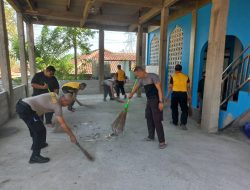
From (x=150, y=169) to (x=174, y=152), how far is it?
0.71 m

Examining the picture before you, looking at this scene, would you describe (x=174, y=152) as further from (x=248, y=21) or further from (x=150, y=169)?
(x=248, y=21)

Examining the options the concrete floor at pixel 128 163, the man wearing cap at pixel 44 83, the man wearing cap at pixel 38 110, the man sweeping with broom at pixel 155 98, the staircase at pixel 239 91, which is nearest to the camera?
the concrete floor at pixel 128 163

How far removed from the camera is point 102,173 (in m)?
2.62

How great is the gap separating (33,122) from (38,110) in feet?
0.59

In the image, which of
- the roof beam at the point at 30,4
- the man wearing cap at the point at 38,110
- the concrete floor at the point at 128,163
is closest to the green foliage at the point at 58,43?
the roof beam at the point at 30,4

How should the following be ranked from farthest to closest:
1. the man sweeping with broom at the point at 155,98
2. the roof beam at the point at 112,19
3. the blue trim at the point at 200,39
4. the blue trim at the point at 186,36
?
the roof beam at the point at 112,19
the blue trim at the point at 186,36
the blue trim at the point at 200,39
the man sweeping with broom at the point at 155,98

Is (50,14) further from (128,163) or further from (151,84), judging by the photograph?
(128,163)

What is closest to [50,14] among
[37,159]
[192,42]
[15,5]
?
[15,5]

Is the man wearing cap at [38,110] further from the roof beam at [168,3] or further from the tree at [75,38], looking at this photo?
the tree at [75,38]

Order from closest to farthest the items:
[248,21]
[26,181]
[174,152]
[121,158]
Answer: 1. [26,181]
2. [121,158]
3. [174,152]
4. [248,21]

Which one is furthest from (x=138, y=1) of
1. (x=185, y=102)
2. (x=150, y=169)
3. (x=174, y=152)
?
(x=150, y=169)

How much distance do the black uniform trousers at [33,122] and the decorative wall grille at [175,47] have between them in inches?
219

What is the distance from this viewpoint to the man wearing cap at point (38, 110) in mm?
2742

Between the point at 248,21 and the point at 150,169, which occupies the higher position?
the point at 248,21
